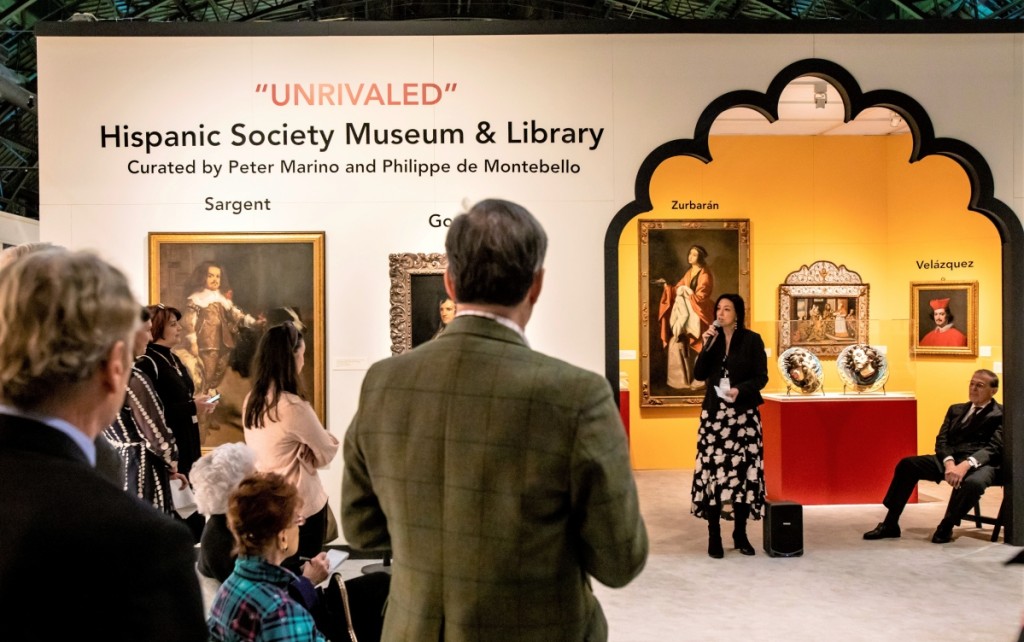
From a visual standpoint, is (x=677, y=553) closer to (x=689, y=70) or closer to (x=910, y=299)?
(x=689, y=70)

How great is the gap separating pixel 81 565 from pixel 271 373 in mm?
3199

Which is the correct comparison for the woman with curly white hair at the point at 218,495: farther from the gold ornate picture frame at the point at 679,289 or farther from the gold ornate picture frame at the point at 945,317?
the gold ornate picture frame at the point at 945,317

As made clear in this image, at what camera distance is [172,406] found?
480 centimetres

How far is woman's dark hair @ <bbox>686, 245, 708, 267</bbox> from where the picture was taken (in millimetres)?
10242

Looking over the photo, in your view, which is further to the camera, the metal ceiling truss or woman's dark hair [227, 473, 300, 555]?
the metal ceiling truss

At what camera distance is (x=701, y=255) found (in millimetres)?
10258

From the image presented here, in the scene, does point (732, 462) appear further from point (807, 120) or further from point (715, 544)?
point (807, 120)

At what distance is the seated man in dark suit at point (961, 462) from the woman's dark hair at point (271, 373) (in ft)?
15.6

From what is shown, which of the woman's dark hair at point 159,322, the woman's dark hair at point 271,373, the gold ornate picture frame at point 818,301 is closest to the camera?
the woman's dark hair at point 271,373

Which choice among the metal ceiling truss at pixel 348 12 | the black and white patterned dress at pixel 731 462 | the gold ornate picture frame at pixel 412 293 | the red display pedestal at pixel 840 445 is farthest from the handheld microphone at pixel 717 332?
the metal ceiling truss at pixel 348 12

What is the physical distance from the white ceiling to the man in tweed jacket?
24.4 ft

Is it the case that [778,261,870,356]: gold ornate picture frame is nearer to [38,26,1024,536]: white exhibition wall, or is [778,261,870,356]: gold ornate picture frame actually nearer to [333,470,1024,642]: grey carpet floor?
[333,470,1024,642]: grey carpet floor

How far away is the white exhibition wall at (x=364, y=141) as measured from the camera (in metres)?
6.05

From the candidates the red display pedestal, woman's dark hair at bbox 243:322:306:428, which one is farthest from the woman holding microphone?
woman's dark hair at bbox 243:322:306:428
